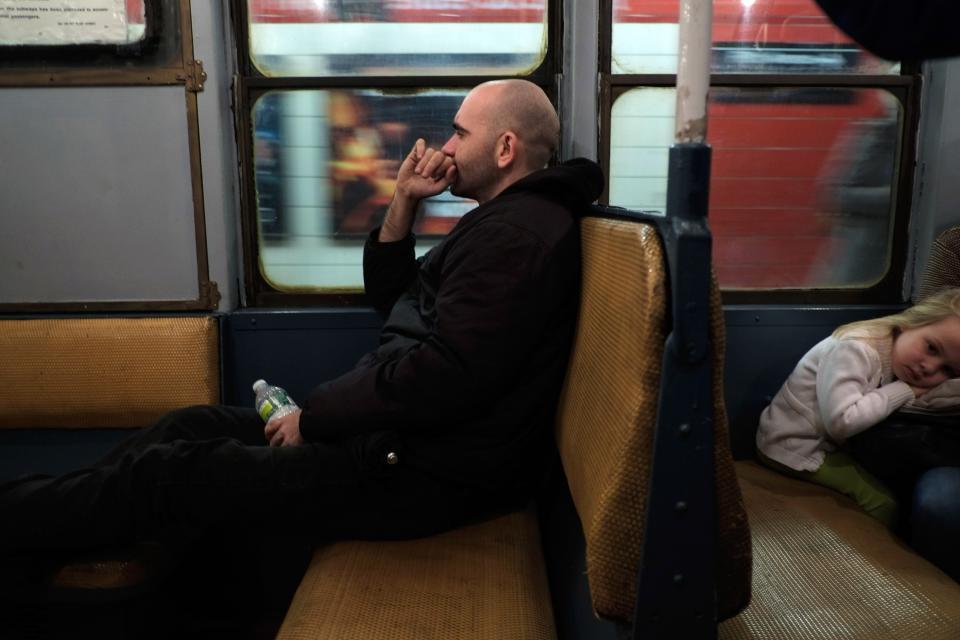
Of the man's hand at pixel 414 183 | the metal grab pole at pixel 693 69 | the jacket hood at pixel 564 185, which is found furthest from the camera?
the man's hand at pixel 414 183

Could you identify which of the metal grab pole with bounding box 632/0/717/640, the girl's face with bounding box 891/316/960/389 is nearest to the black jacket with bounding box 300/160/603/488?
the metal grab pole with bounding box 632/0/717/640

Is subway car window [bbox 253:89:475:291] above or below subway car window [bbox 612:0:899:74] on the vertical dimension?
below

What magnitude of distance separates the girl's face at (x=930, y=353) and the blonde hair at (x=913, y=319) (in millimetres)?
23

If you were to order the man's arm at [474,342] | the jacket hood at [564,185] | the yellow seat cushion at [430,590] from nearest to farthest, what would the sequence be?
the yellow seat cushion at [430,590] → the man's arm at [474,342] → the jacket hood at [564,185]

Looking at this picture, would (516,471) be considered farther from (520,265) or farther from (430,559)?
(520,265)

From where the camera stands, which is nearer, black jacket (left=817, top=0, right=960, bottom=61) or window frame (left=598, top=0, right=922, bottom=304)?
black jacket (left=817, top=0, right=960, bottom=61)

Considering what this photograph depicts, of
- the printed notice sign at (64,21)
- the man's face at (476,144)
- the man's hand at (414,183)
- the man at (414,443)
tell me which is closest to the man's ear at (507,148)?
the man's face at (476,144)

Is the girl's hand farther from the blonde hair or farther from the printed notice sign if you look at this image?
the printed notice sign

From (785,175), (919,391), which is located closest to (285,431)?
(919,391)

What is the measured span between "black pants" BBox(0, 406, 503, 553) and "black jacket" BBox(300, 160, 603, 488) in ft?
0.19

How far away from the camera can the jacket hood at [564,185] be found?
1762mm

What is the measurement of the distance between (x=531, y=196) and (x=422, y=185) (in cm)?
55

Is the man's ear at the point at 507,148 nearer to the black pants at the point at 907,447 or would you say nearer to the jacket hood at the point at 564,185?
the jacket hood at the point at 564,185

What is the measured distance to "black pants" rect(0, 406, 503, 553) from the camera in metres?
1.63
